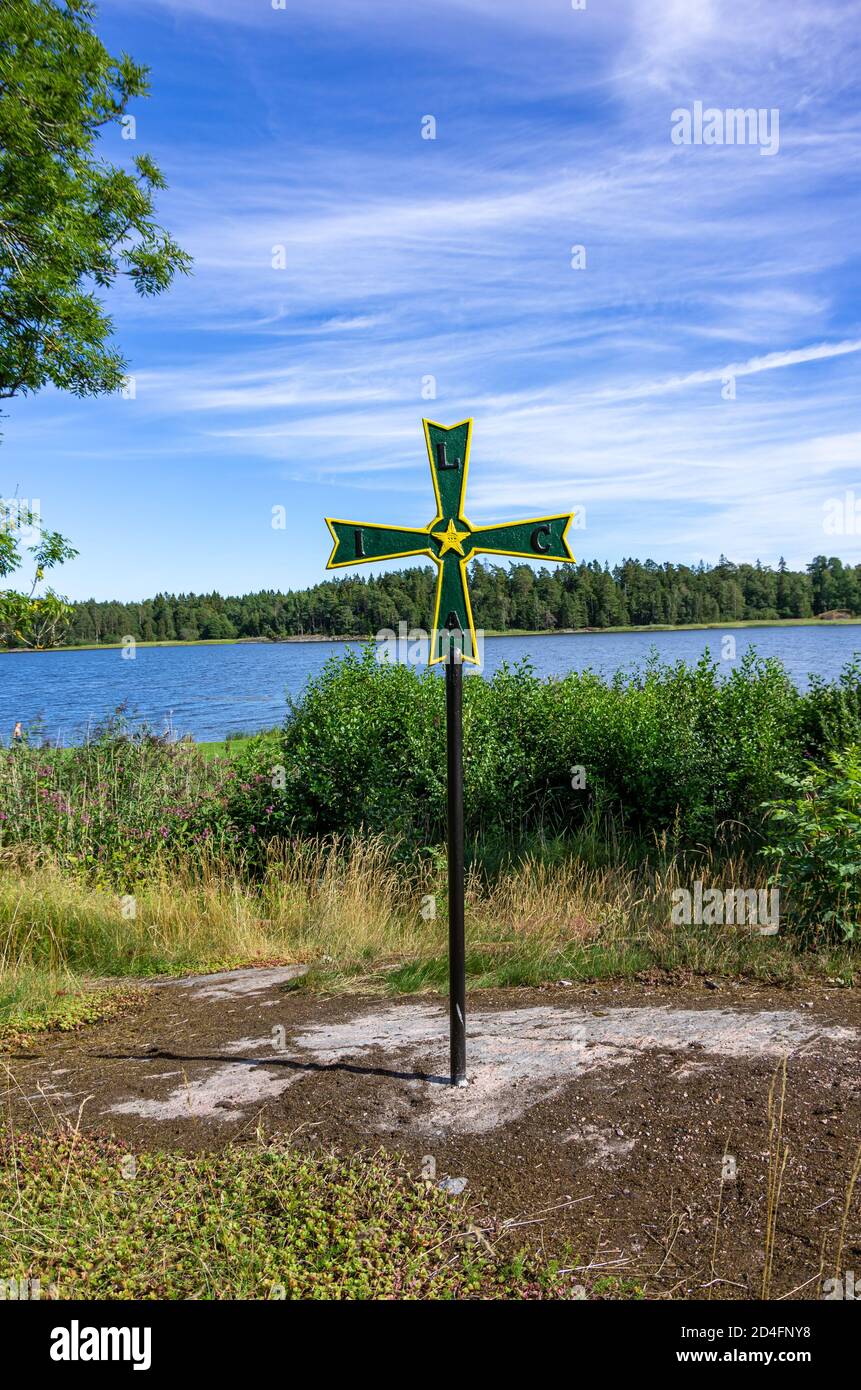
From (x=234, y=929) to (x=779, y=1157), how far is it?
195 inches

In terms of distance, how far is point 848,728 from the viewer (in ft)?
29.8

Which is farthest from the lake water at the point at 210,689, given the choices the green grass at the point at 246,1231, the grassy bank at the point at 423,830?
the green grass at the point at 246,1231

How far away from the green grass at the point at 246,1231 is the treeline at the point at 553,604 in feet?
152

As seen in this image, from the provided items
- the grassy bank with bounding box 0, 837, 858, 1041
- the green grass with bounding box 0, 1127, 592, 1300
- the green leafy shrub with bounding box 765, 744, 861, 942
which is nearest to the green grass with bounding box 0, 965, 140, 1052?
the grassy bank with bounding box 0, 837, 858, 1041

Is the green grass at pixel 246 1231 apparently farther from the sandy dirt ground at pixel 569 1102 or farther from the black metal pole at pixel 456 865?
the black metal pole at pixel 456 865

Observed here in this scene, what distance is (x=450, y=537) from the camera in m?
4.30

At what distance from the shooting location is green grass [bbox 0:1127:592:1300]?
117 inches

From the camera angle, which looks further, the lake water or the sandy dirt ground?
the lake water

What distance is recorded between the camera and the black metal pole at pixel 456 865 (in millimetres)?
4250

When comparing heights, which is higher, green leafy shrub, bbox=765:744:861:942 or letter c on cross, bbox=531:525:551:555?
letter c on cross, bbox=531:525:551:555

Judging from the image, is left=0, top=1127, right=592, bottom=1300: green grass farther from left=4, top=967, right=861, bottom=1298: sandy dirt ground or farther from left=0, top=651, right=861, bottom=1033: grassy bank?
left=0, top=651, right=861, bottom=1033: grassy bank

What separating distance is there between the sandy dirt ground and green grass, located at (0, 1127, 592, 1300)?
157 mm

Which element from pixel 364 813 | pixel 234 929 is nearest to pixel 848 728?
pixel 364 813
